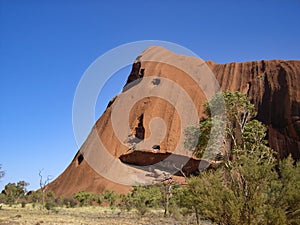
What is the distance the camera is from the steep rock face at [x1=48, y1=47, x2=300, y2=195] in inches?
2237

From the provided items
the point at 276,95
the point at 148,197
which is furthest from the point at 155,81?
the point at 148,197

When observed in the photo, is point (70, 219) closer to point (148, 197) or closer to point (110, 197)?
point (148, 197)

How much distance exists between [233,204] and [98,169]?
53.1m

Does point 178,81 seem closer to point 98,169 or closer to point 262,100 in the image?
point 262,100

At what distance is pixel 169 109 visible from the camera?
66688mm

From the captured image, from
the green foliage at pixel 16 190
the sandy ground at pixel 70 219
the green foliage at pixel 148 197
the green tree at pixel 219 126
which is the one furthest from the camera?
the green foliage at pixel 16 190

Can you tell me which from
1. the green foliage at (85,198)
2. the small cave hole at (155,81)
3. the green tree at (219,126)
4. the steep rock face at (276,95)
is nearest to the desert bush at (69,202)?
the green foliage at (85,198)

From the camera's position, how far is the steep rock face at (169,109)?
186 ft

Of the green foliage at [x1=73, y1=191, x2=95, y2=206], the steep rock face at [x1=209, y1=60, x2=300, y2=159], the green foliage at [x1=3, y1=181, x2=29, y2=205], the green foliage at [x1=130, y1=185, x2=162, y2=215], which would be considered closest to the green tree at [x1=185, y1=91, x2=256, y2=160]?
the green foliage at [x1=130, y1=185, x2=162, y2=215]

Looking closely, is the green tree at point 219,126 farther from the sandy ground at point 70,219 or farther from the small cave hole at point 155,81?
the small cave hole at point 155,81

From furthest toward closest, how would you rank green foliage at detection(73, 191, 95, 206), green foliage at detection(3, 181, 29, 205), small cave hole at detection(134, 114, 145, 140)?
1. green foliage at detection(3, 181, 29, 205)
2. small cave hole at detection(134, 114, 145, 140)
3. green foliage at detection(73, 191, 95, 206)

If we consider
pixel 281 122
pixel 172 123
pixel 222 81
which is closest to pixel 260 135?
pixel 281 122

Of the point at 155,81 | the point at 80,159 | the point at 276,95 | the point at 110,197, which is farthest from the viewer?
the point at 155,81

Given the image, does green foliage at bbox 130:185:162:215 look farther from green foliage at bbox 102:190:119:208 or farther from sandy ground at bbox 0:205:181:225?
sandy ground at bbox 0:205:181:225
